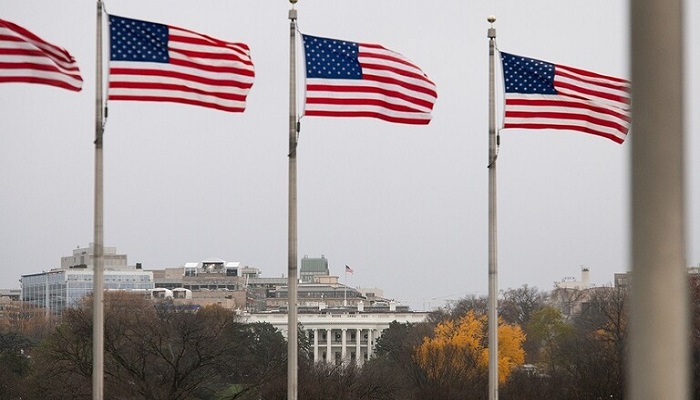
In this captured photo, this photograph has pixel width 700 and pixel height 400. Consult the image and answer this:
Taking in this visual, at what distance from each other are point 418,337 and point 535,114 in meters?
107

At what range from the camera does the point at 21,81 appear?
80.6ft

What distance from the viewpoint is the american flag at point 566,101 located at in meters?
28.5

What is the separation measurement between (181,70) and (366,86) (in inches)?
142

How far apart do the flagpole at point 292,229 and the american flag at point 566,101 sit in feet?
13.5

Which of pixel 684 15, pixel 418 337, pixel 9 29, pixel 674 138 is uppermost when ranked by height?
pixel 9 29

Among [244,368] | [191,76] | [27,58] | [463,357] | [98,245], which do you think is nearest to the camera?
[27,58]

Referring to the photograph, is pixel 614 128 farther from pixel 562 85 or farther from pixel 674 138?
pixel 674 138

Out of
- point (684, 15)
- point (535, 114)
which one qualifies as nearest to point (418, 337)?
point (535, 114)

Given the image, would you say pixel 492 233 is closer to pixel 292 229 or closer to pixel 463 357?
pixel 292 229

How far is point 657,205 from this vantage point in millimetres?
9125

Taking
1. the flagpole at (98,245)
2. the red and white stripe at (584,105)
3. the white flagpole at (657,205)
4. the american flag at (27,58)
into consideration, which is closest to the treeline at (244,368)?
the red and white stripe at (584,105)

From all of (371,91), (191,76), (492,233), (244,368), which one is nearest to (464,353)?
(244,368)

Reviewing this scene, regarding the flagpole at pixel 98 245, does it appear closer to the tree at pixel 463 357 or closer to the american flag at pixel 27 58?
the american flag at pixel 27 58

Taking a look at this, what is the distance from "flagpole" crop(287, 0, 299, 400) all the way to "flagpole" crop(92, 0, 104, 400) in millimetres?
3668
